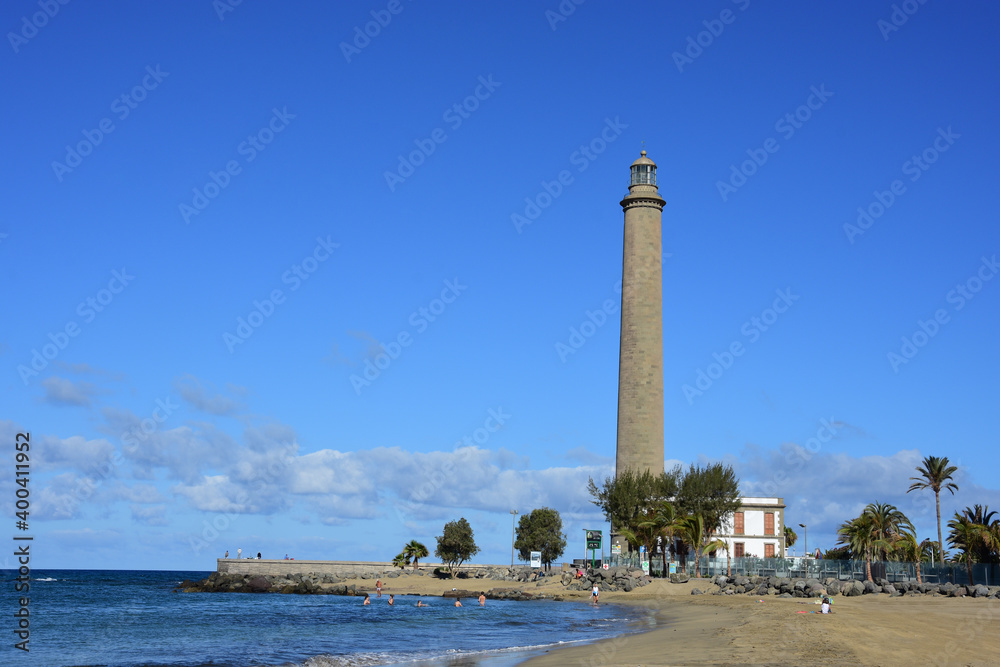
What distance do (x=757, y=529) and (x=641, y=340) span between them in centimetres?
2367

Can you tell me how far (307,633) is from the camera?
42781 millimetres

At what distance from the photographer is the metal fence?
55.5 m

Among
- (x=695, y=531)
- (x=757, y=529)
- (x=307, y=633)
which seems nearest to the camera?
(x=307, y=633)

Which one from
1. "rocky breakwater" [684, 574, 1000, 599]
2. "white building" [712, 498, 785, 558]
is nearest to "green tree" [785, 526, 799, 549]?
"white building" [712, 498, 785, 558]

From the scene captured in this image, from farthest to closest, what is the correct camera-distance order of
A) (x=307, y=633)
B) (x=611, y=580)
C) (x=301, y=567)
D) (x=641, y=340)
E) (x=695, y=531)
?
1. (x=301, y=567)
2. (x=641, y=340)
3. (x=695, y=531)
4. (x=611, y=580)
5. (x=307, y=633)

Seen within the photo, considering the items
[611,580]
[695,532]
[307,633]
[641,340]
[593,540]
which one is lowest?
[307,633]

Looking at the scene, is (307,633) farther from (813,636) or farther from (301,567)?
(301,567)

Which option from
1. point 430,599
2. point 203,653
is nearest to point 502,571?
point 430,599

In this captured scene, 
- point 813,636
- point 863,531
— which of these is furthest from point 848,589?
point 813,636

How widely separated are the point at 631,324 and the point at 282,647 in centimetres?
5161

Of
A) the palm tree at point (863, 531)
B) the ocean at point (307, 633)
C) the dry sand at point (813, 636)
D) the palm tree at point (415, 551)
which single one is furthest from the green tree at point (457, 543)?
the dry sand at point (813, 636)

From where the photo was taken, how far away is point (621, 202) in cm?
8562

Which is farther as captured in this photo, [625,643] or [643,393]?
[643,393]

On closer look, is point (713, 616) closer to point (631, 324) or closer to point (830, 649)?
point (830, 649)
